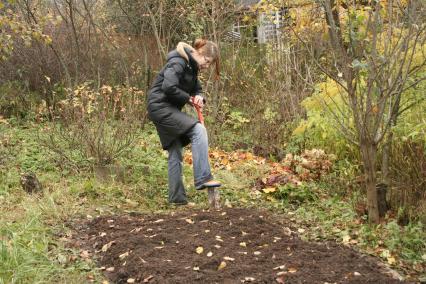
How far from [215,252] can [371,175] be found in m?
1.64

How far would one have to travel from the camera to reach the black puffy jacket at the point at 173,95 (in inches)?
215

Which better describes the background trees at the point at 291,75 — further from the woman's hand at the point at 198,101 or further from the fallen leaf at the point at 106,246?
the fallen leaf at the point at 106,246

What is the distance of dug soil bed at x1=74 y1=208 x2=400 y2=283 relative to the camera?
3.78m

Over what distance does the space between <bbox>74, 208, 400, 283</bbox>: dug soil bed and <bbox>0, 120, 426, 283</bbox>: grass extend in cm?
24

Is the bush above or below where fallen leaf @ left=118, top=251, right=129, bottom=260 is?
above

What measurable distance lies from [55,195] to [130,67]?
6362mm

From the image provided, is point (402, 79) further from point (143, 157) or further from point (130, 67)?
point (130, 67)

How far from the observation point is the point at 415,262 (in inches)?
166

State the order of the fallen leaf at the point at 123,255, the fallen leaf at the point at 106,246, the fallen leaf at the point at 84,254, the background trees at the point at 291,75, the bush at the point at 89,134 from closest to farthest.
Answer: the fallen leaf at the point at 123,255, the fallen leaf at the point at 84,254, the fallen leaf at the point at 106,246, the background trees at the point at 291,75, the bush at the point at 89,134

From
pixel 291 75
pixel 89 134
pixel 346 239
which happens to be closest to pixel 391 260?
pixel 346 239

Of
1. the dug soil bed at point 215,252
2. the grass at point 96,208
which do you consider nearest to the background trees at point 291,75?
the grass at point 96,208

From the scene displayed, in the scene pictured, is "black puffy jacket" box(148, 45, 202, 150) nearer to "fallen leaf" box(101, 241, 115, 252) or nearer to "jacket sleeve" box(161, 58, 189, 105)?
"jacket sleeve" box(161, 58, 189, 105)

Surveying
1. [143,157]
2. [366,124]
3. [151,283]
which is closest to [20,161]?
[143,157]

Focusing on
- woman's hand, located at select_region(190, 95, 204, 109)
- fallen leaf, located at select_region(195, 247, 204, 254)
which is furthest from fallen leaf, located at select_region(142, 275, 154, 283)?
woman's hand, located at select_region(190, 95, 204, 109)
